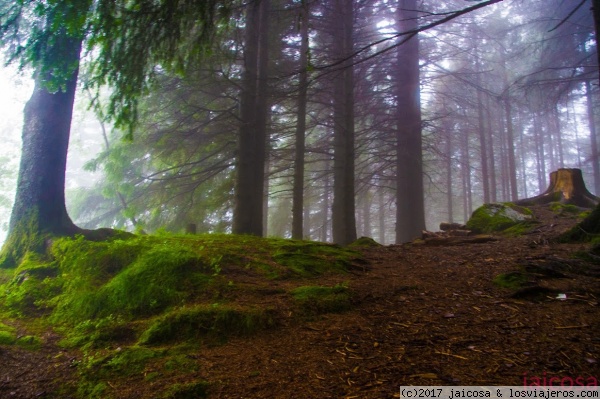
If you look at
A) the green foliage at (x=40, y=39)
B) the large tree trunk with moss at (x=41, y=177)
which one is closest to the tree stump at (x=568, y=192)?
the green foliage at (x=40, y=39)

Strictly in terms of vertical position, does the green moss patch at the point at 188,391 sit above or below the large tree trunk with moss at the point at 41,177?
below

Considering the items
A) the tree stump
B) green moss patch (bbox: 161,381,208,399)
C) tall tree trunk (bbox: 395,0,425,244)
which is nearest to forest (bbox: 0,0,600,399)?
green moss patch (bbox: 161,381,208,399)

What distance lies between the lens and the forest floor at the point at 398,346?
2230mm

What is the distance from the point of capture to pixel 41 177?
228 inches

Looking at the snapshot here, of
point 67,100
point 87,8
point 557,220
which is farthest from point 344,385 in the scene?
point 557,220

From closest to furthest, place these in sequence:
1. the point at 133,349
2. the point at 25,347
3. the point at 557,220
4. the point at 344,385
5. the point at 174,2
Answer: the point at 344,385 → the point at 133,349 → the point at 25,347 → the point at 174,2 → the point at 557,220

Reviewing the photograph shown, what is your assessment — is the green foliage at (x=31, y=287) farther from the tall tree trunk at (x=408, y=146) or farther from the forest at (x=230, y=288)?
the tall tree trunk at (x=408, y=146)

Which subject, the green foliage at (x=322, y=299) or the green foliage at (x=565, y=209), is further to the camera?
the green foliage at (x=565, y=209)

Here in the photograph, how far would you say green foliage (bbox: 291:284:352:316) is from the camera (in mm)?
3594

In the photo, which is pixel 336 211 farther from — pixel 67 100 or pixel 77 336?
pixel 77 336

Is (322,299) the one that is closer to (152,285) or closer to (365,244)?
(152,285)

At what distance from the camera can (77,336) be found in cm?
345

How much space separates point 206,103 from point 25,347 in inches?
351

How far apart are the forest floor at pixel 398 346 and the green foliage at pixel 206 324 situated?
134 mm
